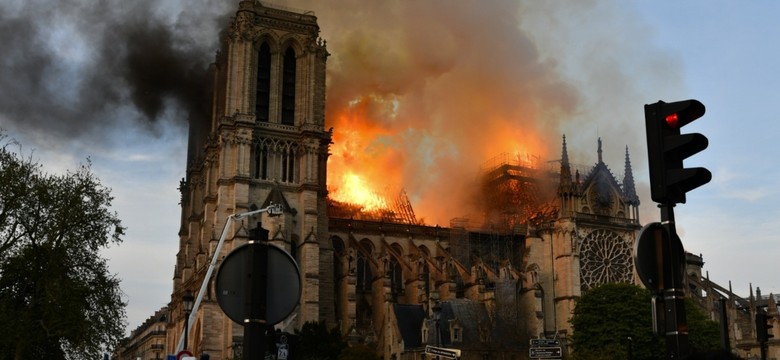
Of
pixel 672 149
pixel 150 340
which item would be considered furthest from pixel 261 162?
pixel 672 149

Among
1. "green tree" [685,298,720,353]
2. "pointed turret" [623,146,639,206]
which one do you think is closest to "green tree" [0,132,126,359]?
"green tree" [685,298,720,353]

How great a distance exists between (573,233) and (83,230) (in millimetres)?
50025

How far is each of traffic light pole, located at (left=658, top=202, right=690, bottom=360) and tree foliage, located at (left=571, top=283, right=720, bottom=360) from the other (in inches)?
2355

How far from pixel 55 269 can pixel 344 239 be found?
45067mm

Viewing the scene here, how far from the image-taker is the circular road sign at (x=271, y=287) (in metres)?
7.57

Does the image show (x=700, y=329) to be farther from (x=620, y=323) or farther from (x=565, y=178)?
(x=565, y=178)

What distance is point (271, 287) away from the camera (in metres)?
7.64

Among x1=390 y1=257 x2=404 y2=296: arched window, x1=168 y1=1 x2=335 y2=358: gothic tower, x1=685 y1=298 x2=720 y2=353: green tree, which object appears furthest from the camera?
x1=390 y1=257 x2=404 y2=296: arched window

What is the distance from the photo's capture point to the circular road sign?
24.8ft

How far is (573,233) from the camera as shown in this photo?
80.7 m

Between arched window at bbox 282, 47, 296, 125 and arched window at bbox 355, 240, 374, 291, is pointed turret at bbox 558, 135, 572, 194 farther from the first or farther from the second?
arched window at bbox 282, 47, 296, 125

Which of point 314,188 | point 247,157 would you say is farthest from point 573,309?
point 247,157

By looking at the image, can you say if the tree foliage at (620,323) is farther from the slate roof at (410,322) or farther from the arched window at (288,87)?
the arched window at (288,87)

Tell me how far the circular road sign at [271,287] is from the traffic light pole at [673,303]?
3.28m
